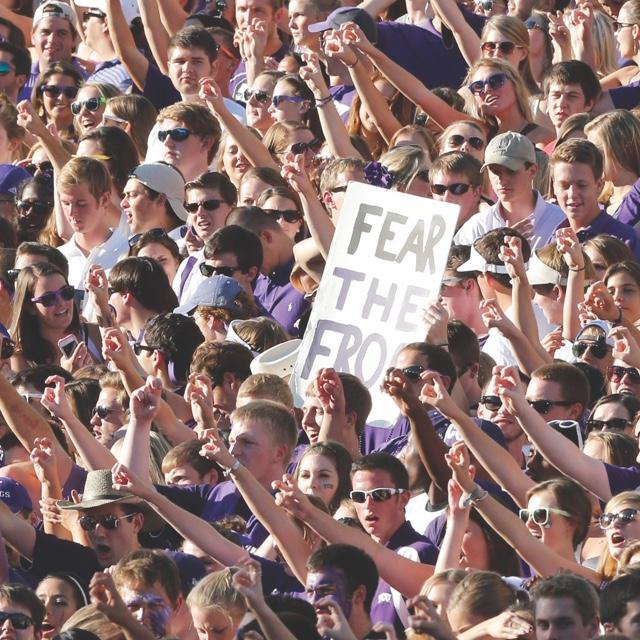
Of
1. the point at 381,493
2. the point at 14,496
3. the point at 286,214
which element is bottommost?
Result: the point at 14,496

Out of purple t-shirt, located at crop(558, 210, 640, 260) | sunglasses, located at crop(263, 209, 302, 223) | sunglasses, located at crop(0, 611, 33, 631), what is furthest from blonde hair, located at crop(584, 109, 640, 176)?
sunglasses, located at crop(0, 611, 33, 631)

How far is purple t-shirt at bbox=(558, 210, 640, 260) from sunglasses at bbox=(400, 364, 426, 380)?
170cm

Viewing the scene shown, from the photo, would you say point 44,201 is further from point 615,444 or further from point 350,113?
point 615,444

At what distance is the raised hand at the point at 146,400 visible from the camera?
9.21 meters

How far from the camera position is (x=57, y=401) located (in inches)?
379

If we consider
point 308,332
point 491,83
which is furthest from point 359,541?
point 491,83

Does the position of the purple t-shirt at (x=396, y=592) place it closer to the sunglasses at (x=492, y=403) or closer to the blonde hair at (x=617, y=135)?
the sunglasses at (x=492, y=403)

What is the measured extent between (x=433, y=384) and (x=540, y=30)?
197 inches

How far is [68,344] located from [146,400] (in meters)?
2.10

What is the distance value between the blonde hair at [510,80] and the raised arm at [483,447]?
3502 millimetres

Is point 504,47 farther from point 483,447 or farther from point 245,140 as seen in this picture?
point 483,447

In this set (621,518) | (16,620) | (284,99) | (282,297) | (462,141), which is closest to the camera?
(16,620)

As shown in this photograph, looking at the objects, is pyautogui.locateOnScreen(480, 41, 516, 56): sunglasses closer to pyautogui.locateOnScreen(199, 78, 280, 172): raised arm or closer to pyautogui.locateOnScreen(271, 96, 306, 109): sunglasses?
pyautogui.locateOnScreen(271, 96, 306, 109): sunglasses

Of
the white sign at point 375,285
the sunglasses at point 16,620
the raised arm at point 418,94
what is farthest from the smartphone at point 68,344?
the sunglasses at point 16,620
